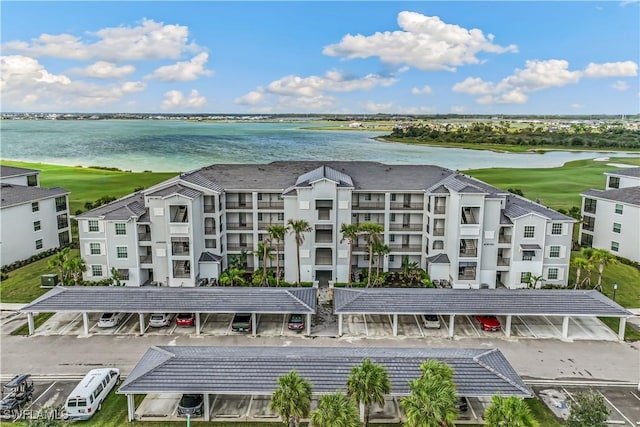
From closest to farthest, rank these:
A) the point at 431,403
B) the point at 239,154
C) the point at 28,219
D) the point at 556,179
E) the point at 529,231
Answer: the point at 431,403
the point at 529,231
the point at 28,219
the point at 556,179
the point at 239,154

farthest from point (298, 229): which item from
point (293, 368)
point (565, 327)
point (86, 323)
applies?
point (565, 327)

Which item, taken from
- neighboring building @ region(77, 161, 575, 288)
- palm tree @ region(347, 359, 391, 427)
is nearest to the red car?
neighboring building @ region(77, 161, 575, 288)

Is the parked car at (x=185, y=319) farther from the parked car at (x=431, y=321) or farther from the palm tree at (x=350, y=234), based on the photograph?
the parked car at (x=431, y=321)

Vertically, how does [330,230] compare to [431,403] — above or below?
above

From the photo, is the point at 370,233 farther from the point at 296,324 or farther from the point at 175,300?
the point at 175,300

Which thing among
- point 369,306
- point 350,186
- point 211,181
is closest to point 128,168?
point 211,181

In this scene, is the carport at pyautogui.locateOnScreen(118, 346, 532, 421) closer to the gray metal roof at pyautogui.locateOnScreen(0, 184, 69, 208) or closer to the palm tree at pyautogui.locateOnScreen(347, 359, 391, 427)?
the palm tree at pyautogui.locateOnScreen(347, 359, 391, 427)

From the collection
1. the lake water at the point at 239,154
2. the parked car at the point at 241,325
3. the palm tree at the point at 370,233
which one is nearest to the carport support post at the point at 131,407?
the parked car at the point at 241,325
